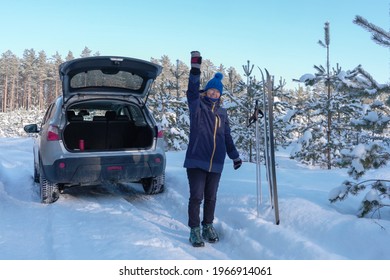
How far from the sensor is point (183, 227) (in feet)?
13.8

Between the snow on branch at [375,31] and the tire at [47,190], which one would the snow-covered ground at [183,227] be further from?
the snow on branch at [375,31]

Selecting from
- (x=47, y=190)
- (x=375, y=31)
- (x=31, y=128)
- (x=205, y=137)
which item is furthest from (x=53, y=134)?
(x=375, y=31)

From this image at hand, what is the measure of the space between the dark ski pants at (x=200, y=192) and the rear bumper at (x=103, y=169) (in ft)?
5.50

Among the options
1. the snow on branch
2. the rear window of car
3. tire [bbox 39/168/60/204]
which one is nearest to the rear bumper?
tire [bbox 39/168/60/204]

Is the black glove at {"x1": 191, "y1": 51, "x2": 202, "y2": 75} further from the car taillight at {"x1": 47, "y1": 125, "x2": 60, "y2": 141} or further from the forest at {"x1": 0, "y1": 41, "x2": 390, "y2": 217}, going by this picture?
the car taillight at {"x1": 47, "y1": 125, "x2": 60, "y2": 141}

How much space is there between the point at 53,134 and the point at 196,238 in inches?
109

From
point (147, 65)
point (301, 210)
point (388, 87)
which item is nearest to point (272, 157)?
point (301, 210)

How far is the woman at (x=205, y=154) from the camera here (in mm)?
3660

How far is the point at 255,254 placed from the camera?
3273mm

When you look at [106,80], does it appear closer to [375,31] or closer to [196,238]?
[196,238]

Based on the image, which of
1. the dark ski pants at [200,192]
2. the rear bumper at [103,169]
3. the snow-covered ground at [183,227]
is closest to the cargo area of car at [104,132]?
the rear bumper at [103,169]

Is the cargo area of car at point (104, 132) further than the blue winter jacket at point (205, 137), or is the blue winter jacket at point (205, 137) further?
the cargo area of car at point (104, 132)

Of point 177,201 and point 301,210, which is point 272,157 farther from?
point 177,201

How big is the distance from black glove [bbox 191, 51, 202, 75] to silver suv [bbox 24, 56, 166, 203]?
5.89 feet
